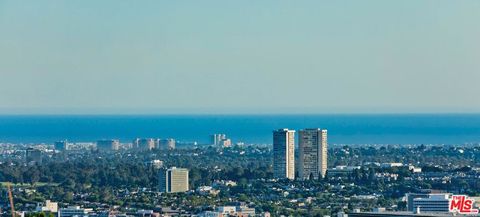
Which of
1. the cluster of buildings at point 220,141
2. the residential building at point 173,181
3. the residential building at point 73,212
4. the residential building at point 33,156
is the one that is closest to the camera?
the residential building at point 73,212

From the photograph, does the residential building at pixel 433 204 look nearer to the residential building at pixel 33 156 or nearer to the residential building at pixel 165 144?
the residential building at pixel 33 156

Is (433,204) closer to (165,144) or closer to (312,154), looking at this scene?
(312,154)

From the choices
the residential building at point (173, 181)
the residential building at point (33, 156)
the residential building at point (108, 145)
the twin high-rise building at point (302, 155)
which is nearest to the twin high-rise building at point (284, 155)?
the twin high-rise building at point (302, 155)

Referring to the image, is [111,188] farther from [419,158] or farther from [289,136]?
[419,158]

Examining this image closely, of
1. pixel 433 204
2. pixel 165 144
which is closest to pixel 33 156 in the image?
pixel 165 144

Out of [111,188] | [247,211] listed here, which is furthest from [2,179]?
[247,211]

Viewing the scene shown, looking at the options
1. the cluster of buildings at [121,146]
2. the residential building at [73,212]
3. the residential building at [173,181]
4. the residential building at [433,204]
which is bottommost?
the residential building at [73,212]
